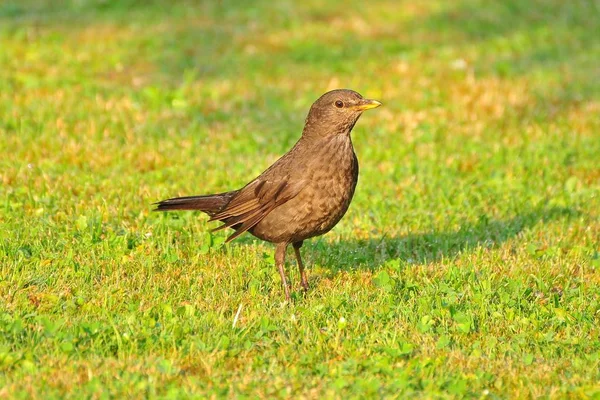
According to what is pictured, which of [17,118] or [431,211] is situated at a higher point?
[17,118]

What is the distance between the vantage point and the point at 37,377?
17.1 ft

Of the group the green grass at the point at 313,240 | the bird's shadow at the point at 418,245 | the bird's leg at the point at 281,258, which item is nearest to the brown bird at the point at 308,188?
the bird's leg at the point at 281,258

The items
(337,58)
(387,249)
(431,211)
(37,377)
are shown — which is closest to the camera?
(37,377)

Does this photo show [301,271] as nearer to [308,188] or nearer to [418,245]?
[308,188]

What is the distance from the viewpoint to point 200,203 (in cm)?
732

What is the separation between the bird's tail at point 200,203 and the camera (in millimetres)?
7246

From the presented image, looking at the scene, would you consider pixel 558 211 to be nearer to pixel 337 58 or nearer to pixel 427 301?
pixel 427 301

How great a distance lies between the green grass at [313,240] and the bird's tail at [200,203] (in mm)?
360

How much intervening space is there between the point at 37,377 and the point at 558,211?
5325mm

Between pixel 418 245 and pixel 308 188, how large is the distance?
5.56ft

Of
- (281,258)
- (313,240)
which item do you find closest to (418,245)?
(313,240)

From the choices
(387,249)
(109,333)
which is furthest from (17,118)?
(109,333)

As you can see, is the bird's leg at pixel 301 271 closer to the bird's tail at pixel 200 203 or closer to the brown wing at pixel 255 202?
the brown wing at pixel 255 202

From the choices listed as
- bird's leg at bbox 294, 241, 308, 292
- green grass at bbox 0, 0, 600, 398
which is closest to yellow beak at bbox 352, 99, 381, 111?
bird's leg at bbox 294, 241, 308, 292
